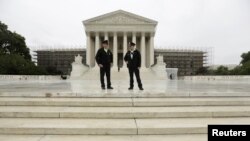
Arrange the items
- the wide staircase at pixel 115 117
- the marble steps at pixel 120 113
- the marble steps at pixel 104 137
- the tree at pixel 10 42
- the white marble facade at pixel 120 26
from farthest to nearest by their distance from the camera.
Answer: the tree at pixel 10 42 → the white marble facade at pixel 120 26 → the marble steps at pixel 120 113 → the wide staircase at pixel 115 117 → the marble steps at pixel 104 137

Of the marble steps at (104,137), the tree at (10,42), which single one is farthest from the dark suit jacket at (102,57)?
the tree at (10,42)

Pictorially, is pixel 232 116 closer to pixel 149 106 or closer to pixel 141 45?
pixel 149 106

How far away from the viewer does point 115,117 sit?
7.82 meters

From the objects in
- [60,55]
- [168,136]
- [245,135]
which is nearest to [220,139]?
[245,135]

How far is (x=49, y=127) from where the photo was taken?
22.5ft

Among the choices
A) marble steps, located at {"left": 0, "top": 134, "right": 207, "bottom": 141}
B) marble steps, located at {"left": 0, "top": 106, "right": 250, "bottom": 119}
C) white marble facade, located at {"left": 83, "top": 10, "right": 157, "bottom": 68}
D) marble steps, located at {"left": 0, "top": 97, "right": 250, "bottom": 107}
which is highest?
white marble facade, located at {"left": 83, "top": 10, "right": 157, "bottom": 68}

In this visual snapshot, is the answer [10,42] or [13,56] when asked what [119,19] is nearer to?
[13,56]

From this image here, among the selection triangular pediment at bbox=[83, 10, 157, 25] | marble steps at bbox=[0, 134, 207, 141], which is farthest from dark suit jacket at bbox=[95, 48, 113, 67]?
triangular pediment at bbox=[83, 10, 157, 25]

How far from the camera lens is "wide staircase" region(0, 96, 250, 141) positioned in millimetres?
6766

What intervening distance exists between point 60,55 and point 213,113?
96.9 metres

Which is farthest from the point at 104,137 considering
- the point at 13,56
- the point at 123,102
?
the point at 13,56

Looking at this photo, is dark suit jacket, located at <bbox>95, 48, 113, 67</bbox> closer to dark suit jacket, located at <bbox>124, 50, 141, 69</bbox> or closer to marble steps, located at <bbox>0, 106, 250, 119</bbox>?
dark suit jacket, located at <bbox>124, 50, 141, 69</bbox>

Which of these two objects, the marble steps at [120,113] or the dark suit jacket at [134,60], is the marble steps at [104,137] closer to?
the marble steps at [120,113]

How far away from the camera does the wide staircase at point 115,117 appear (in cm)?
677
